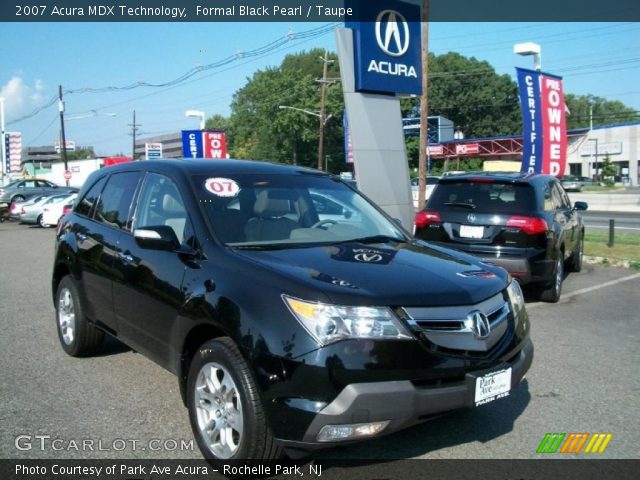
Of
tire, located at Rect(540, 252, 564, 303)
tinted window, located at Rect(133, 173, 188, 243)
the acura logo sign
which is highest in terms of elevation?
the acura logo sign

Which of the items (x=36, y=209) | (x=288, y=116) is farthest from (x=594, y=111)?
(x=36, y=209)

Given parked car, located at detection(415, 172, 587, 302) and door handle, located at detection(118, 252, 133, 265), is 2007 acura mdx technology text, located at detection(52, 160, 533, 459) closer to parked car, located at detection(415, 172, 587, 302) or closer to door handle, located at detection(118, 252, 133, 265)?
door handle, located at detection(118, 252, 133, 265)

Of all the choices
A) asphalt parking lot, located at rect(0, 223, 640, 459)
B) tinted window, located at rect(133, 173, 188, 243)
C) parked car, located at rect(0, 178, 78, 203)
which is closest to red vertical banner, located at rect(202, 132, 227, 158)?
parked car, located at rect(0, 178, 78, 203)

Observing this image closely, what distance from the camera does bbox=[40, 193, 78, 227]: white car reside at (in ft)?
73.2

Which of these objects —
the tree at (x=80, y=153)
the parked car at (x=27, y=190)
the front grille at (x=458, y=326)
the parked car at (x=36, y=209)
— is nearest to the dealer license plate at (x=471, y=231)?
the front grille at (x=458, y=326)

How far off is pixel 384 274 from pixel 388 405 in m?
0.73

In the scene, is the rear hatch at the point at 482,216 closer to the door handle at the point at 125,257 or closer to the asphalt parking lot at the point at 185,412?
the asphalt parking lot at the point at 185,412

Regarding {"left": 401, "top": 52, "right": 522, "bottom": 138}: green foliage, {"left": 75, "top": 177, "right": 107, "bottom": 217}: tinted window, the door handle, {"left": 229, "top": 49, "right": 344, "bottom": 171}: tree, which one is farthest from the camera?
{"left": 401, "top": 52, "right": 522, "bottom": 138}: green foliage

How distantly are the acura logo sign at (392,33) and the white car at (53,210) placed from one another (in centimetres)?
1515

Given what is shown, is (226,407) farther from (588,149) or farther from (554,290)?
(588,149)

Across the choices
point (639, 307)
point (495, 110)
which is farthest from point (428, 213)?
point (495, 110)

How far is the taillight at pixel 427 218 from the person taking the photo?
827cm

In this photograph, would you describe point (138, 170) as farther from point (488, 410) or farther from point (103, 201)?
point (488, 410)

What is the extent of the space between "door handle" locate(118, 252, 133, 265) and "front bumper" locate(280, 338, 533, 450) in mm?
1994
